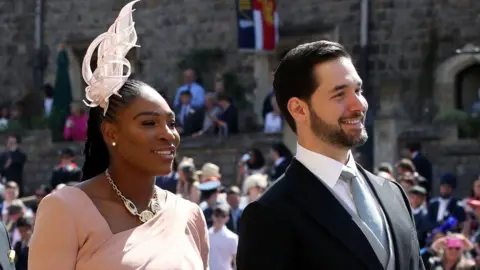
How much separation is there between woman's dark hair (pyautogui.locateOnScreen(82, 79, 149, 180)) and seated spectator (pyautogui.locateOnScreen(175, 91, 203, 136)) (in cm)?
1468

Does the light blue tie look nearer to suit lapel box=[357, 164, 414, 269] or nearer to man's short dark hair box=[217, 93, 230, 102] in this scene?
suit lapel box=[357, 164, 414, 269]

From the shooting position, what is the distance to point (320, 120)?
4.17m

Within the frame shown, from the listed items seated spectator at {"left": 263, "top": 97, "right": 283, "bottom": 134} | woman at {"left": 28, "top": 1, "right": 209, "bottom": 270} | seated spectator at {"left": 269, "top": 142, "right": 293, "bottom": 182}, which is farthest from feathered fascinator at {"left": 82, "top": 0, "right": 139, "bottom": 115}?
seated spectator at {"left": 263, "top": 97, "right": 283, "bottom": 134}

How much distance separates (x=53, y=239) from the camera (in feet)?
15.8

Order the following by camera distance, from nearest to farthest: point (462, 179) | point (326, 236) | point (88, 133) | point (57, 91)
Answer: point (326, 236) < point (88, 133) < point (462, 179) < point (57, 91)

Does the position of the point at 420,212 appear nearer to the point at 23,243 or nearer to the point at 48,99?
the point at 23,243

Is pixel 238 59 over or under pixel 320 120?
under

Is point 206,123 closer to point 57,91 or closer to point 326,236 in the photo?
point 57,91

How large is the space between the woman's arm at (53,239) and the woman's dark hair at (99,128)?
0.36 meters

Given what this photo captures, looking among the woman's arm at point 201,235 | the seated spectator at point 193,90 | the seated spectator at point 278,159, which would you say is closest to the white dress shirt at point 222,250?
the seated spectator at point 278,159

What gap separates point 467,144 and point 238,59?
21.0 ft

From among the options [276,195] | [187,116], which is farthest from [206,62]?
[276,195]

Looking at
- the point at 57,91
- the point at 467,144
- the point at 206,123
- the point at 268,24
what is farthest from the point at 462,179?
the point at 57,91

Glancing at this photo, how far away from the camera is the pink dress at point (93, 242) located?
483 cm
